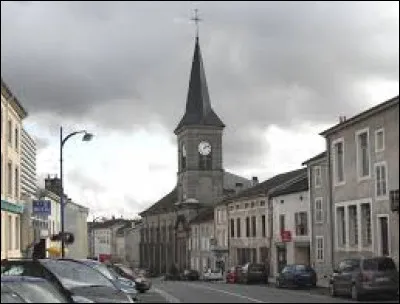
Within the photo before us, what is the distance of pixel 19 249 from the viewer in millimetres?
50750

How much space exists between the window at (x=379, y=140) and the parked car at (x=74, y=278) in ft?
78.8

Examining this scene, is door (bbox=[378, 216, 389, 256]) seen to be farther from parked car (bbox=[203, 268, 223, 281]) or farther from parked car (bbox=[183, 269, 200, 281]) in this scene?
parked car (bbox=[183, 269, 200, 281])

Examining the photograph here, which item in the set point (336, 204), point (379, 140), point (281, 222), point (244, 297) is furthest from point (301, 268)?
point (281, 222)

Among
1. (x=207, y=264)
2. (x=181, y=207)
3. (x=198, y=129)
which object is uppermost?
(x=198, y=129)

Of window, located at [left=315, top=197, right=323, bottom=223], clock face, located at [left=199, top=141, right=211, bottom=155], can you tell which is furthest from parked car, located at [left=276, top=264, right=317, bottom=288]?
clock face, located at [left=199, top=141, right=211, bottom=155]

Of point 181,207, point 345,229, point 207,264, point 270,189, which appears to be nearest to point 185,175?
point 181,207

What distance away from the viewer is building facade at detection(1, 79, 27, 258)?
45094mm

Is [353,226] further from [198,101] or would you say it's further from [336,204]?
[198,101]

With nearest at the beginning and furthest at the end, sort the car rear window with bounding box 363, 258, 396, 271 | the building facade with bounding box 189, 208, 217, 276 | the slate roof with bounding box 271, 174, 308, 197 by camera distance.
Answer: the car rear window with bounding box 363, 258, 396, 271
the slate roof with bounding box 271, 174, 308, 197
the building facade with bounding box 189, 208, 217, 276

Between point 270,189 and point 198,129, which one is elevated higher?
point 198,129

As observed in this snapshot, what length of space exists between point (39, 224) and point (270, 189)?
2157cm

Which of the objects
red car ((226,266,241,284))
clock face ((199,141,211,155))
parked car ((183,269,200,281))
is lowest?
parked car ((183,269,200,281))

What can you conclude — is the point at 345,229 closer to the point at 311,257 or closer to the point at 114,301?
the point at 311,257

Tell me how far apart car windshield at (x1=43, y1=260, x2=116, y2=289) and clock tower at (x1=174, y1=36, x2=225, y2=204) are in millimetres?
95073
